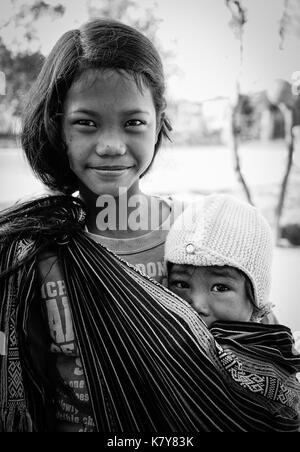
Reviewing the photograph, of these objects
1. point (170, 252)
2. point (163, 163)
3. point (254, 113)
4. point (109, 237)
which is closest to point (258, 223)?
point (170, 252)

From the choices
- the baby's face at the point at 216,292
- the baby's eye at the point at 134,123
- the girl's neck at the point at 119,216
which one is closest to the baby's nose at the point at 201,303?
the baby's face at the point at 216,292

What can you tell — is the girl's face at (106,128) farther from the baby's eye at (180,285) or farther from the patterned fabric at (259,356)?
the patterned fabric at (259,356)

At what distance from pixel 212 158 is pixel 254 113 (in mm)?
189

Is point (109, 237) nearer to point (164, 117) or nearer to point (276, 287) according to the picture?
point (164, 117)

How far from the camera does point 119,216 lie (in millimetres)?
1219

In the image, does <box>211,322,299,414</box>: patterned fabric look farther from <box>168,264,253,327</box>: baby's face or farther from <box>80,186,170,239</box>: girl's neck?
<box>80,186,170,239</box>: girl's neck

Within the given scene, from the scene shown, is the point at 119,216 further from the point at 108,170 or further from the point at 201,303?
the point at 201,303

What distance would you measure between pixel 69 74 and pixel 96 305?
46cm

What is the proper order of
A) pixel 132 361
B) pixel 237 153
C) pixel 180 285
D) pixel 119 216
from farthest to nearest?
pixel 237 153 < pixel 119 216 < pixel 180 285 < pixel 132 361

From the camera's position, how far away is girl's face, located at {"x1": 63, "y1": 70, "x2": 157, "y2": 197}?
1.02 meters

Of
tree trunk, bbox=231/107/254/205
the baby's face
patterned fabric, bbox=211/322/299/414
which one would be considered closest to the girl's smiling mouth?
the baby's face

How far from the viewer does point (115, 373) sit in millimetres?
977

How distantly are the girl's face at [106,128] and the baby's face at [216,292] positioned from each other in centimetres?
24

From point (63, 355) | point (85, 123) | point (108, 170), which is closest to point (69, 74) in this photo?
point (85, 123)
